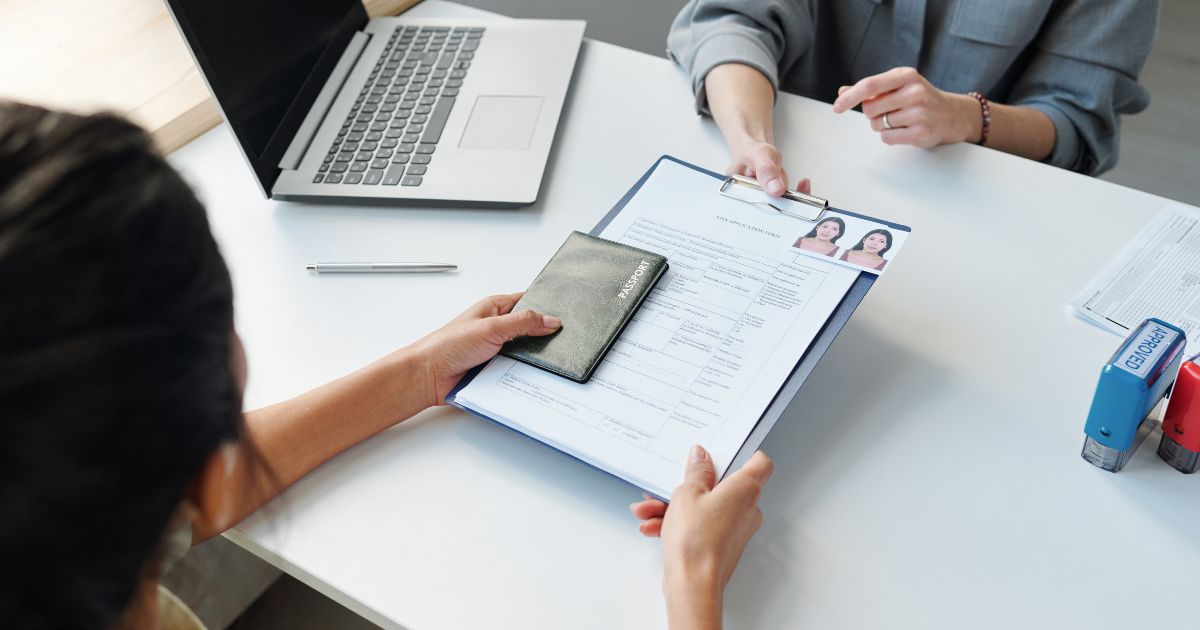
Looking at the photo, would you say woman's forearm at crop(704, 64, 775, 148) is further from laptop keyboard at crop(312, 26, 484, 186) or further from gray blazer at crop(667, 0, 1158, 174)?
laptop keyboard at crop(312, 26, 484, 186)

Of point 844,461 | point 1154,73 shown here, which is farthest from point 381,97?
point 1154,73

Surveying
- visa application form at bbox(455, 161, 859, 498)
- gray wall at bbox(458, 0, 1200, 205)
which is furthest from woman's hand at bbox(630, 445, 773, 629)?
gray wall at bbox(458, 0, 1200, 205)

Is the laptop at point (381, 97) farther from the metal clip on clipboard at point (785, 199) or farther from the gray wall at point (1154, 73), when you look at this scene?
the gray wall at point (1154, 73)

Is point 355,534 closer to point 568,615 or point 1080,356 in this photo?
point 568,615

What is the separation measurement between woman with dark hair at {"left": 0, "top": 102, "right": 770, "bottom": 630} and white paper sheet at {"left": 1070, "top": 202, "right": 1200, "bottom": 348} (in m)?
0.70

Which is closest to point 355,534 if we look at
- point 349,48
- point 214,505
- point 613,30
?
point 214,505

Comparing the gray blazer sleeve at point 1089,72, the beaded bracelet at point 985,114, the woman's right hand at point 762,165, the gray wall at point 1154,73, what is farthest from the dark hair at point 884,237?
the gray wall at point 1154,73

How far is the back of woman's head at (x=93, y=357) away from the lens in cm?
37

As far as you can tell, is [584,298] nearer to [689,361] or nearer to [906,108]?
[689,361]

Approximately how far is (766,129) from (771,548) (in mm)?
499

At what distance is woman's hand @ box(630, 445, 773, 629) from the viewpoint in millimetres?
556

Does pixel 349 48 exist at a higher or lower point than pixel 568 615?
higher

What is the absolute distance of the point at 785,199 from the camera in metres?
0.83

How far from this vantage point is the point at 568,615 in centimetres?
58
